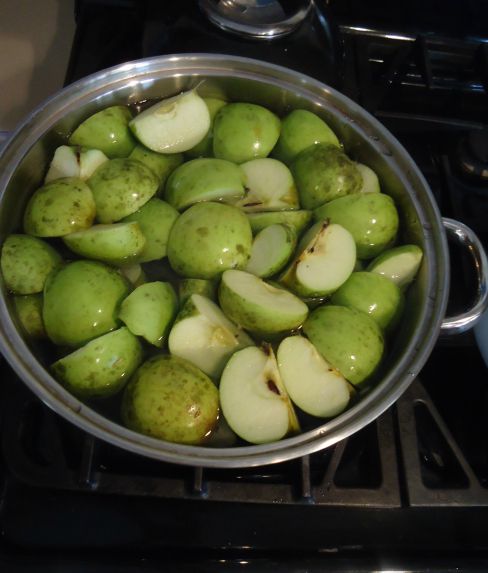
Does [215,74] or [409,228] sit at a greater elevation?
[215,74]

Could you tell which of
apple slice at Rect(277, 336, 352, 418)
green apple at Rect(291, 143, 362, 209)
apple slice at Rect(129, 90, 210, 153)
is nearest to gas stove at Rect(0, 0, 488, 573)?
apple slice at Rect(277, 336, 352, 418)

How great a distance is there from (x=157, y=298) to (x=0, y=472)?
0.31 m

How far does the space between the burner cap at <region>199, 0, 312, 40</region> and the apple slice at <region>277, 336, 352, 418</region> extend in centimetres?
63

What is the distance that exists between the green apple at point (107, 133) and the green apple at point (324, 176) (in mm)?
290

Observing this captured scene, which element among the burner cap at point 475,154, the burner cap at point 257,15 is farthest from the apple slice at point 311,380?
the burner cap at point 257,15

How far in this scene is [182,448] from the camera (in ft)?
2.10

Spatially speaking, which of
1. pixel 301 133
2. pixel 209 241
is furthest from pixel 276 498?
pixel 301 133

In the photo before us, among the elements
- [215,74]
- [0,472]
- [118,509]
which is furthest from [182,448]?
[215,74]

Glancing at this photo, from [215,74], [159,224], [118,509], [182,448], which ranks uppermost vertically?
[215,74]

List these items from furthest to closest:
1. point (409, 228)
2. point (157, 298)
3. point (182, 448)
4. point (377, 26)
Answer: point (377, 26)
point (409, 228)
point (157, 298)
point (182, 448)

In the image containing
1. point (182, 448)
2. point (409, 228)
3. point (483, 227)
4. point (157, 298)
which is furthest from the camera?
point (483, 227)

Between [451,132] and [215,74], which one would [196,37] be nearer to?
[215,74]

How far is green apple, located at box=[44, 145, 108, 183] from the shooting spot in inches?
33.3

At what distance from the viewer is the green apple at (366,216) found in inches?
33.4
